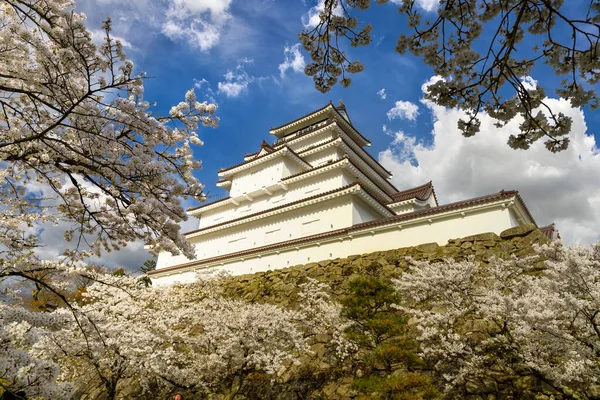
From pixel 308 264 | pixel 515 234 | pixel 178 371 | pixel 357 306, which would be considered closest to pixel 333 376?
pixel 357 306

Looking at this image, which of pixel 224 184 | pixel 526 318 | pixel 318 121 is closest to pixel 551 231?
pixel 526 318

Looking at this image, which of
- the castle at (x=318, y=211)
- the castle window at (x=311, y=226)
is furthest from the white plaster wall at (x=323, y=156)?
the castle window at (x=311, y=226)

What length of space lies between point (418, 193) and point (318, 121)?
37.7ft

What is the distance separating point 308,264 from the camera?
1538cm

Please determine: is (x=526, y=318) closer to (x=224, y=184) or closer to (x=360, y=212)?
(x=360, y=212)

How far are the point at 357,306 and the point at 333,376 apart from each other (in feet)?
7.73

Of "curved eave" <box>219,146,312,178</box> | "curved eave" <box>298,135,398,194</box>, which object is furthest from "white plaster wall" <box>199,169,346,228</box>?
"curved eave" <box>298,135,398,194</box>

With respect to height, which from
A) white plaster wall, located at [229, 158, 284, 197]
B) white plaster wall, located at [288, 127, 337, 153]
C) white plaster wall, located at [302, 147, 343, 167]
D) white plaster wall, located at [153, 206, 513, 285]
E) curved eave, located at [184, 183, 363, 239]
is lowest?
white plaster wall, located at [153, 206, 513, 285]

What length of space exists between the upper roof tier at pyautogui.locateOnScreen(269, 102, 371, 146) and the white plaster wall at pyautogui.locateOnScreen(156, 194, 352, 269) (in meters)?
9.98

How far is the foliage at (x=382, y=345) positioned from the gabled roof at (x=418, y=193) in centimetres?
1216

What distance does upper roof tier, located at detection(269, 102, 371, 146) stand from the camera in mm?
26594

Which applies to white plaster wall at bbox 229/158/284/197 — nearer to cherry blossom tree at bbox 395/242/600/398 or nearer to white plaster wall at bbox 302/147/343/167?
white plaster wall at bbox 302/147/343/167

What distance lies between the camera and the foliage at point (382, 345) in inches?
273

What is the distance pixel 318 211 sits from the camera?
1839cm
